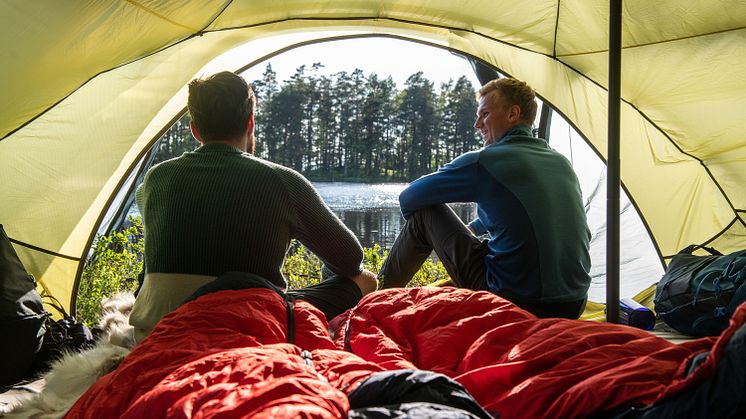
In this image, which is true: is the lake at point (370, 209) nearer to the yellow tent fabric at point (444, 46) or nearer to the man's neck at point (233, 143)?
the yellow tent fabric at point (444, 46)

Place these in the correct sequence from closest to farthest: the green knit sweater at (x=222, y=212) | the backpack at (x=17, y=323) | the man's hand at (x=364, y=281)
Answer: the green knit sweater at (x=222, y=212) < the backpack at (x=17, y=323) < the man's hand at (x=364, y=281)

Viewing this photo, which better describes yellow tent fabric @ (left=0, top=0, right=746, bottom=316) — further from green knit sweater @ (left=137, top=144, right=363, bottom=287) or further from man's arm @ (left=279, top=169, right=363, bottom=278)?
man's arm @ (left=279, top=169, right=363, bottom=278)

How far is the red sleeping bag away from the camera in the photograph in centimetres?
114

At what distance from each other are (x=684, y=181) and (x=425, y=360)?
251cm

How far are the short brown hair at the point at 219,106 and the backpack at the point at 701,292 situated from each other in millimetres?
2126

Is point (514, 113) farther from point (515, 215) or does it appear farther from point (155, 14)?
point (155, 14)

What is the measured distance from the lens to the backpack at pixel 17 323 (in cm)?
241

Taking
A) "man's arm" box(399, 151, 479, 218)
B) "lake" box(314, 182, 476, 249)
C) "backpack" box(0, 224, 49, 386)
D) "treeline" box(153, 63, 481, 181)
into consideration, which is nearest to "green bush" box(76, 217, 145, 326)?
"backpack" box(0, 224, 49, 386)

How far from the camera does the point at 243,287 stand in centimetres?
188

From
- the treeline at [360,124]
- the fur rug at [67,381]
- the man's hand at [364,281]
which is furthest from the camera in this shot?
the treeline at [360,124]

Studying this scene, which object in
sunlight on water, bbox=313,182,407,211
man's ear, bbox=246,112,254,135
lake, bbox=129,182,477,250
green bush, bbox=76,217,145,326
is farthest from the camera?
sunlight on water, bbox=313,182,407,211

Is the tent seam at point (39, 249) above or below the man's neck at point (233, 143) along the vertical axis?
below

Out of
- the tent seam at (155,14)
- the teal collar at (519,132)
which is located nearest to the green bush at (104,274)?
the tent seam at (155,14)

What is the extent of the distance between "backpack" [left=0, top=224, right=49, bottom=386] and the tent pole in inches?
86.2
